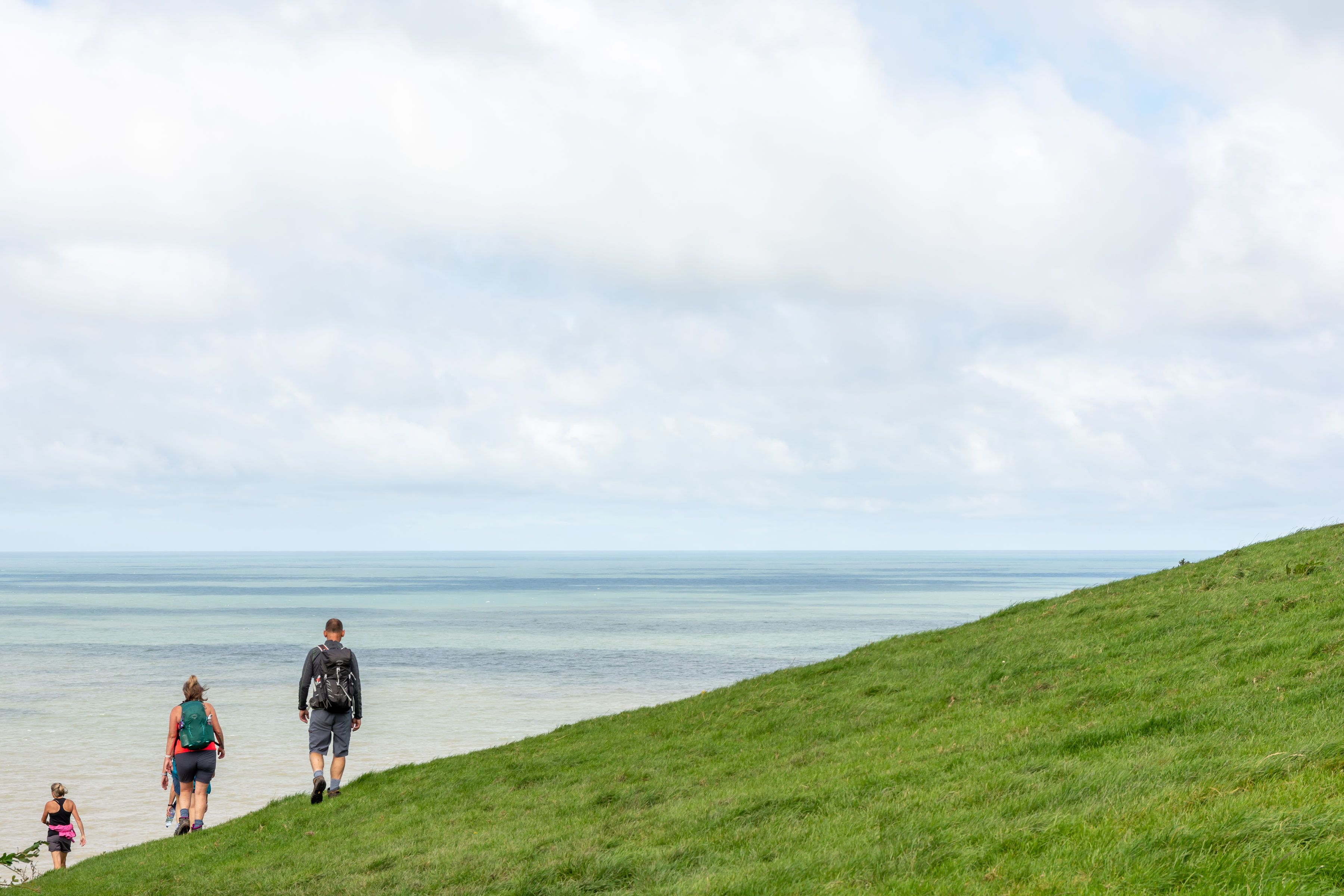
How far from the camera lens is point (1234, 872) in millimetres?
7102

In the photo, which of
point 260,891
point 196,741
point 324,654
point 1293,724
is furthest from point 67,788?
point 1293,724

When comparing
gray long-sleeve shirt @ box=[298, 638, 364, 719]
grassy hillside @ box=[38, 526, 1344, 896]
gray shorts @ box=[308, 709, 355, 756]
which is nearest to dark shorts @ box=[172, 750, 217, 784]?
grassy hillside @ box=[38, 526, 1344, 896]

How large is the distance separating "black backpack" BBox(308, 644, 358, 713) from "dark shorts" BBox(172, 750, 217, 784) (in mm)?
3165

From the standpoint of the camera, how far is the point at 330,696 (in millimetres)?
17625

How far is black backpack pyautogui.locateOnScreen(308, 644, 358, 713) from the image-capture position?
17656mm

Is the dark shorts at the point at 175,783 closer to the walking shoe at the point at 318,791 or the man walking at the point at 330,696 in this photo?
the walking shoe at the point at 318,791

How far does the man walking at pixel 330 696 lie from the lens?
57.9 feet

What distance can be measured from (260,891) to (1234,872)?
1126 cm

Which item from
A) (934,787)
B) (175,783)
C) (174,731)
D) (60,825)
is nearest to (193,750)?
(174,731)

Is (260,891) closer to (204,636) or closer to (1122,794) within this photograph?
(1122,794)

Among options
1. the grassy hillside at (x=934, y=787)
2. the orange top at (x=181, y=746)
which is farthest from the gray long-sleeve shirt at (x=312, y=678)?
the orange top at (x=181, y=746)

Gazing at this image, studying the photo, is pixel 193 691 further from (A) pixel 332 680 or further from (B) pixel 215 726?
(A) pixel 332 680

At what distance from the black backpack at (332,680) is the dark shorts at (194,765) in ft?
10.4

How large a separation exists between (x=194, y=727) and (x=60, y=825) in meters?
5.39
